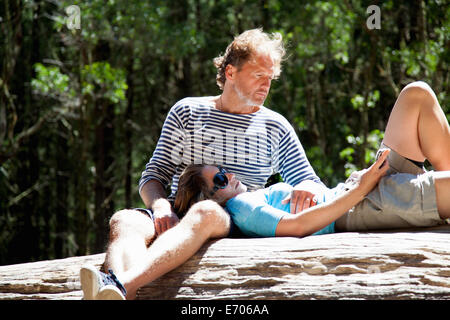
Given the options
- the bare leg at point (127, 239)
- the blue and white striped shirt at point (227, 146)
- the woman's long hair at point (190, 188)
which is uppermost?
the blue and white striped shirt at point (227, 146)

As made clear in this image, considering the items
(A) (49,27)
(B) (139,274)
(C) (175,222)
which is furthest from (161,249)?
(A) (49,27)

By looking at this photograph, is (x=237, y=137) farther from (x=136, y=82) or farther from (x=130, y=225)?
(x=136, y=82)

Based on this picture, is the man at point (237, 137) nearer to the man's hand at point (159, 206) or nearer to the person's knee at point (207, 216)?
the man's hand at point (159, 206)

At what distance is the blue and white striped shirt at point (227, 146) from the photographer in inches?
157

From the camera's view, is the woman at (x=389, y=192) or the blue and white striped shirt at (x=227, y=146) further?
the blue and white striped shirt at (x=227, y=146)

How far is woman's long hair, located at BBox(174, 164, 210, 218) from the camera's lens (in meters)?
3.59

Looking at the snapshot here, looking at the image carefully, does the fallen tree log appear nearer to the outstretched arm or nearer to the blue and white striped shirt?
the outstretched arm

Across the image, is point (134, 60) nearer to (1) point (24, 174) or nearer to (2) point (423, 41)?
(1) point (24, 174)

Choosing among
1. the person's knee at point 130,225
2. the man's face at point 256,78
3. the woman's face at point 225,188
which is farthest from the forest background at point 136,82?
the person's knee at point 130,225

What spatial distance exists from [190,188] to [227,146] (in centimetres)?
51

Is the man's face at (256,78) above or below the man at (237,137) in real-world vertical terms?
above

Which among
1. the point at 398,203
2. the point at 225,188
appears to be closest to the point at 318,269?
the point at 398,203

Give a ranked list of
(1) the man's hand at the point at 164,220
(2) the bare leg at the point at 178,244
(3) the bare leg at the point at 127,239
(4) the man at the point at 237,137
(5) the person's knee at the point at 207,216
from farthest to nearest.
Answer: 1. (4) the man at the point at 237,137
2. (1) the man's hand at the point at 164,220
3. (5) the person's knee at the point at 207,216
4. (3) the bare leg at the point at 127,239
5. (2) the bare leg at the point at 178,244

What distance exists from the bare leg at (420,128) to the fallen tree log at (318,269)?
432mm
